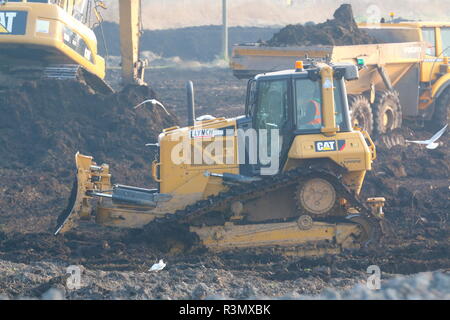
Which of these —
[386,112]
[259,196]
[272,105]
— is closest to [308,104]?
[272,105]

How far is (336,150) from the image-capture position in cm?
1140

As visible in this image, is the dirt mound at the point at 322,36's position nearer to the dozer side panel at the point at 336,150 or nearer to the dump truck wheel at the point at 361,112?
the dump truck wheel at the point at 361,112

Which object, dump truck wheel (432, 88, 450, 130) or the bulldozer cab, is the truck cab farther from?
the bulldozer cab

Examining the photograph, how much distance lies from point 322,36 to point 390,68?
163 cm

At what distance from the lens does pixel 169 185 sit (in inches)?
465

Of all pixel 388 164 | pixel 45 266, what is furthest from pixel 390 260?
pixel 388 164

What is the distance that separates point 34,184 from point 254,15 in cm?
4412

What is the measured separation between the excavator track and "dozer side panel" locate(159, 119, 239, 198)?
1.25 ft

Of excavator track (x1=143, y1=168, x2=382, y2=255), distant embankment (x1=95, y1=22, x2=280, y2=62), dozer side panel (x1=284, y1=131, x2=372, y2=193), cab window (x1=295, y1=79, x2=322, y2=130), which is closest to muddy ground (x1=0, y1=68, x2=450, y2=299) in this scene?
excavator track (x1=143, y1=168, x2=382, y2=255)

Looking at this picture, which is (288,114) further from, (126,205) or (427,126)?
(427,126)

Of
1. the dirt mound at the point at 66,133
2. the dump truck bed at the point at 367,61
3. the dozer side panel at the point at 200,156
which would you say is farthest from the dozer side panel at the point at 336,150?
the dump truck bed at the point at 367,61

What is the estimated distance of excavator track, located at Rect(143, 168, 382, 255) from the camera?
11.2 m

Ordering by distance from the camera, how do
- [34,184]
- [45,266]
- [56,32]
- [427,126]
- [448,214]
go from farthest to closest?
[427,126]
[56,32]
[34,184]
[448,214]
[45,266]

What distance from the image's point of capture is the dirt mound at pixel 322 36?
20.1 m
